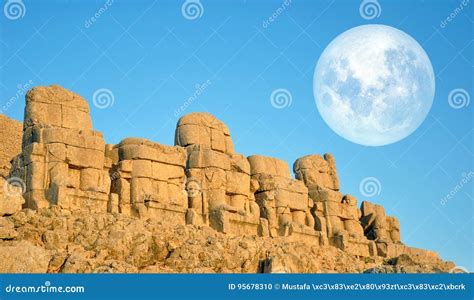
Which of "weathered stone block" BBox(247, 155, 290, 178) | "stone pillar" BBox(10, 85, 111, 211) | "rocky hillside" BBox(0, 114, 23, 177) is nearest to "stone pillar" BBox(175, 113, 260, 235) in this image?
"weathered stone block" BBox(247, 155, 290, 178)

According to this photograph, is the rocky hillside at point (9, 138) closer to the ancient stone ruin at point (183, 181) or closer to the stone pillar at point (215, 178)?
the ancient stone ruin at point (183, 181)

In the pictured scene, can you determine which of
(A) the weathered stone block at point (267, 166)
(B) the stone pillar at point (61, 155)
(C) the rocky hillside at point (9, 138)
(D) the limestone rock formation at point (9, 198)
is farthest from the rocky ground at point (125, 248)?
(C) the rocky hillside at point (9, 138)

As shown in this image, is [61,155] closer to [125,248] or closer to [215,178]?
[125,248]

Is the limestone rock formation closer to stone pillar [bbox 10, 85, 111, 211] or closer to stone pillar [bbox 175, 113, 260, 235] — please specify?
stone pillar [bbox 10, 85, 111, 211]

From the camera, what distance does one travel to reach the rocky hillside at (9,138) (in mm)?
38094

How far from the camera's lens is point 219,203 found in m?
32.6

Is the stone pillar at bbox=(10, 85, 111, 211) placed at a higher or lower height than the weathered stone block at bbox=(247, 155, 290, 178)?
lower

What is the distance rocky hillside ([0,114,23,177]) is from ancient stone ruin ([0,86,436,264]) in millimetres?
7607

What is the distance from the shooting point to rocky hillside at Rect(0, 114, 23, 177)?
125 feet

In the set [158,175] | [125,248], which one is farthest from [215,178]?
[125,248]

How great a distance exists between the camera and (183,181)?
107 ft

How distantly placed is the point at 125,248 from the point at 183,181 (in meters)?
5.69

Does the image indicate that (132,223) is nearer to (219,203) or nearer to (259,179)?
(219,203)

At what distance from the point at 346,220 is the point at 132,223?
42.7 feet
